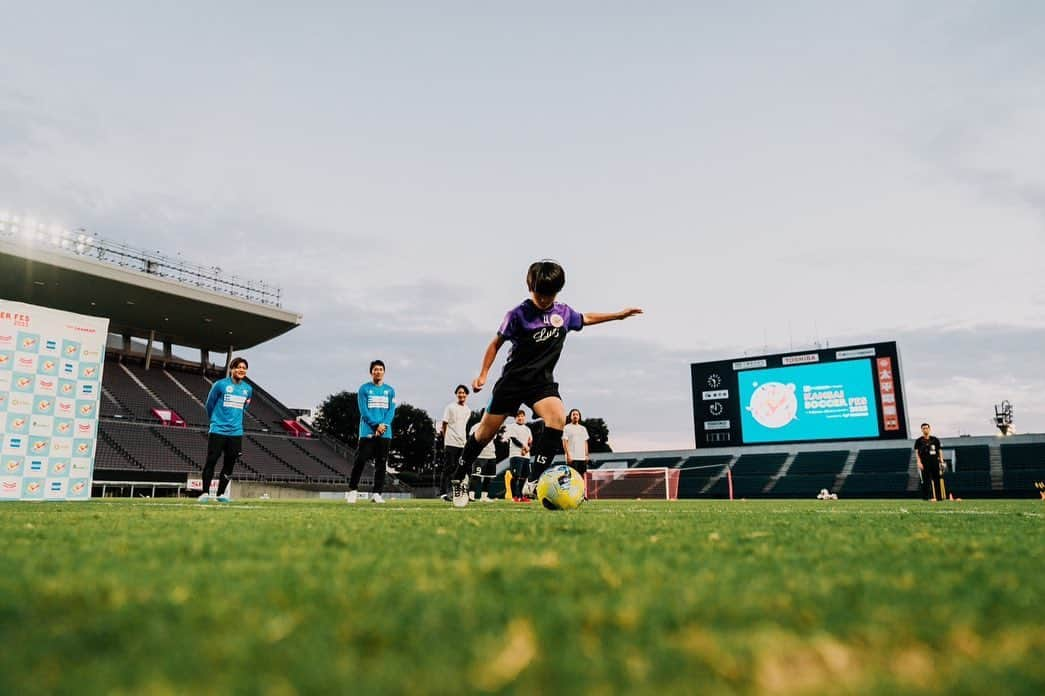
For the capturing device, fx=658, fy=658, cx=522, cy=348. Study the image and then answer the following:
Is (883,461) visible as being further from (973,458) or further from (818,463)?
(973,458)

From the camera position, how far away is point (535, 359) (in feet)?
20.2

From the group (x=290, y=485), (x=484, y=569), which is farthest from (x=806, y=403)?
(x=484, y=569)

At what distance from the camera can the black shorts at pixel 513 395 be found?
6164mm

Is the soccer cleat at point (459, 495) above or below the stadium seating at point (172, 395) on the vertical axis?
below

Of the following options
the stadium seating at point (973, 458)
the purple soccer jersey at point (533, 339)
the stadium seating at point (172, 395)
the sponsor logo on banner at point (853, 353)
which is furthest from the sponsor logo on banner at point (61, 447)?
the stadium seating at point (973, 458)

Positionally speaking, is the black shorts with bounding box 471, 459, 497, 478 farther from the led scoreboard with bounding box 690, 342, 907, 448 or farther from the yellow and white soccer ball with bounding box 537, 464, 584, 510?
the led scoreboard with bounding box 690, 342, 907, 448

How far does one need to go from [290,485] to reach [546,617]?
3301 centimetres

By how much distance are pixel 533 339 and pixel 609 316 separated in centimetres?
90

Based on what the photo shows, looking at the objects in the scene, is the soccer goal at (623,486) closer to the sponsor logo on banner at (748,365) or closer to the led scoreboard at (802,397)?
the led scoreboard at (802,397)

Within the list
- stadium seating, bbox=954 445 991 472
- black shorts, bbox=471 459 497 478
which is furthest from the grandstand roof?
stadium seating, bbox=954 445 991 472

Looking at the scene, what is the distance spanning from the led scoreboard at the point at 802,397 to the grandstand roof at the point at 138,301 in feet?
74.1

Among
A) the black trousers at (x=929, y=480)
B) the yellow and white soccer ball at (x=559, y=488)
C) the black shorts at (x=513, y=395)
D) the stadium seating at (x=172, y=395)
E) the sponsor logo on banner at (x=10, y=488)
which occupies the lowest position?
the black trousers at (x=929, y=480)

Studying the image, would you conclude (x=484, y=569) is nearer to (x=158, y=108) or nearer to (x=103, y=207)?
(x=158, y=108)

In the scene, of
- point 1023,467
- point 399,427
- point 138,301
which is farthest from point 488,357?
point 399,427
